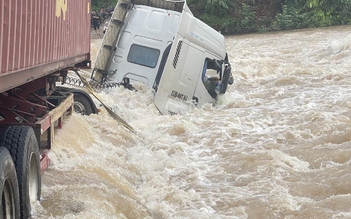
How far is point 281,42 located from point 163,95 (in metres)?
16.2

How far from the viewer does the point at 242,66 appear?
785 inches

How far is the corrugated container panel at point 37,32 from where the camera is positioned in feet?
12.8

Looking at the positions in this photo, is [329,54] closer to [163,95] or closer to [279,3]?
[163,95]

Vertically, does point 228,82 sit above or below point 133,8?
below

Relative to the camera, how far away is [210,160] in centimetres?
932

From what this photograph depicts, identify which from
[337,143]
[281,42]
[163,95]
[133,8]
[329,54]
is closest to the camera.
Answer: [337,143]

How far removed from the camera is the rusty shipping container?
3.93 metres

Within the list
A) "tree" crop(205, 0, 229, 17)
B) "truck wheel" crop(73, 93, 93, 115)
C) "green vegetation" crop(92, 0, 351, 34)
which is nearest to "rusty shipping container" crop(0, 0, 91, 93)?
"truck wheel" crop(73, 93, 93, 115)

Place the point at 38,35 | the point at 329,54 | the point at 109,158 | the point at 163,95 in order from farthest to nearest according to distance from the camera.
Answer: the point at 329,54, the point at 163,95, the point at 109,158, the point at 38,35

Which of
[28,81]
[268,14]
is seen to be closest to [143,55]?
[28,81]

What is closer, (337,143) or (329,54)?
(337,143)

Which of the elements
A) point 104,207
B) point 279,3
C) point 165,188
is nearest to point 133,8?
point 165,188

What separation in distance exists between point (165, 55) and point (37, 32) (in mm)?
7279

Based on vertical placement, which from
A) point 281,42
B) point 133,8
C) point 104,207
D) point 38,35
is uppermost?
point 38,35
